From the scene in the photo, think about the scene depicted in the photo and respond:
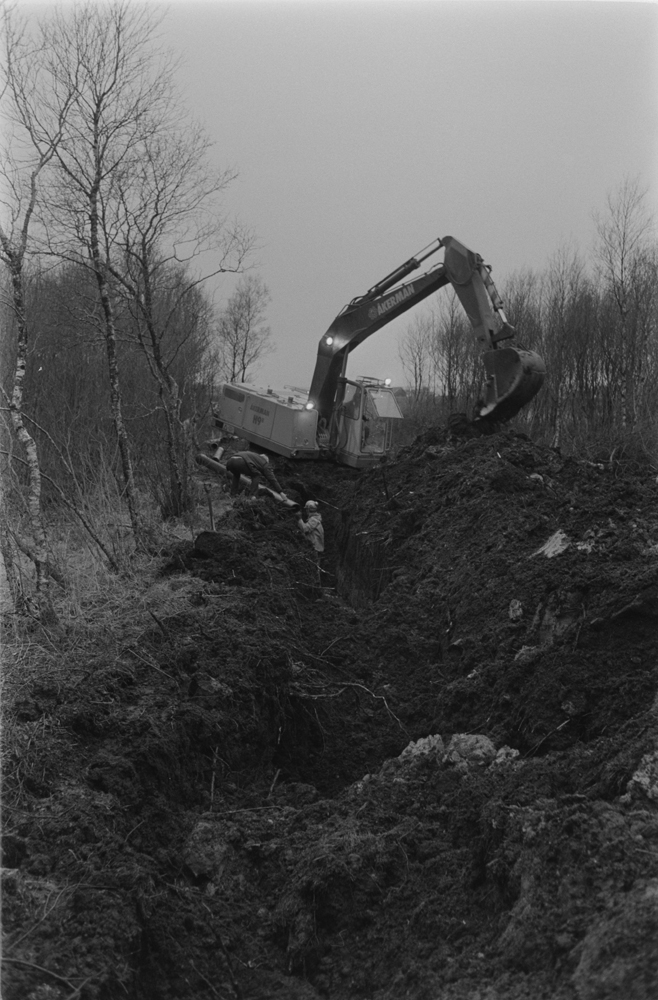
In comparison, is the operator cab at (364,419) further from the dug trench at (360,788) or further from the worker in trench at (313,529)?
the dug trench at (360,788)

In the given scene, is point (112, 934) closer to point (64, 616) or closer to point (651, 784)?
point (651, 784)

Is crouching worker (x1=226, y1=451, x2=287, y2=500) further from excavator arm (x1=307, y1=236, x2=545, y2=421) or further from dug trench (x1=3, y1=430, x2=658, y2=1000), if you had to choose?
dug trench (x1=3, y1=430, x2=658, y2=1000)

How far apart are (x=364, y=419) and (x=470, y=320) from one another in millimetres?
3085

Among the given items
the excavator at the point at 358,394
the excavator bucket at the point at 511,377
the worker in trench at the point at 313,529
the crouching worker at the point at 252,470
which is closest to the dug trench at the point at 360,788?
the worker in trench at the point at 313,529

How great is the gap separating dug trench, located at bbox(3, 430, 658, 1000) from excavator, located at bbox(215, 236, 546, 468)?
248 inches

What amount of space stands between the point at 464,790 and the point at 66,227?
10150 millimetres

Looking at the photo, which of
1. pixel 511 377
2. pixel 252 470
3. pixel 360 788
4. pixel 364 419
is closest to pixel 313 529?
pixel 252 470

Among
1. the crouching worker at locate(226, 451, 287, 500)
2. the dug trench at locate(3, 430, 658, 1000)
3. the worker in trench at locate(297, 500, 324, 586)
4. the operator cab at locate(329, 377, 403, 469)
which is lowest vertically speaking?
the dug trench at locate(3, 430, 658, 1000)

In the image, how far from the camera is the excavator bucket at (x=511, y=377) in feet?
43.2

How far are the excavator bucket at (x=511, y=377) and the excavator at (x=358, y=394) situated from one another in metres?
0.22

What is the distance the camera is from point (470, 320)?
14.4 meters

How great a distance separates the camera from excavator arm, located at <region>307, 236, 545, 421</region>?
43.8 feet

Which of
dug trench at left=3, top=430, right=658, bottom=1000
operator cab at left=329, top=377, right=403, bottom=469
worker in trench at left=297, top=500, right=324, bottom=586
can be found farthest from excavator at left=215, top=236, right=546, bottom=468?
dug trench at left=3, top=430, right=658, bottom=1000

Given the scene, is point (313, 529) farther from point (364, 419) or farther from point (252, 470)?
point (364, 419)
